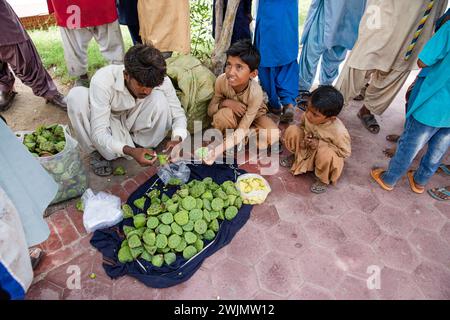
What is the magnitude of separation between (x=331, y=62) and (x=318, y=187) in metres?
2.14

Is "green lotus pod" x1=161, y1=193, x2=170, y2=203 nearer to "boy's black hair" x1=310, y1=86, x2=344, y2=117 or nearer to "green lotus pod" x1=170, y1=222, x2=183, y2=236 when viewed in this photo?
"green lotus pod" x1=170, y1=222, x2=183, y2=236

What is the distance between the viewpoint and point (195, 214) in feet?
8.96

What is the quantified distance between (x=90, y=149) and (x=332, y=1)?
3.44m

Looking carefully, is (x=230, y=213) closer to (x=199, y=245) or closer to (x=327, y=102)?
(x=199, y=245)

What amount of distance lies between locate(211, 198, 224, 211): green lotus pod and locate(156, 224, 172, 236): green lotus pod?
46 centimetres

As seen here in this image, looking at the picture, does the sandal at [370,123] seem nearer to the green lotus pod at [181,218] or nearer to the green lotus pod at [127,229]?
the green lotus pod at [181,218]

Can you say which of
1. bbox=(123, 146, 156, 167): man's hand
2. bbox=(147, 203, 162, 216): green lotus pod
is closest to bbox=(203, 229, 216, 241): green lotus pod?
bbox=(147, 203, 162, 216): green lotus pod

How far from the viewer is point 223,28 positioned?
3.73m

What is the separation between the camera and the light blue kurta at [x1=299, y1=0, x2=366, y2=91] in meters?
4.02

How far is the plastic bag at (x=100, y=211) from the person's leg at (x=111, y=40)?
214 centimetres

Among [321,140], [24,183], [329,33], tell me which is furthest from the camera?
[329,33]

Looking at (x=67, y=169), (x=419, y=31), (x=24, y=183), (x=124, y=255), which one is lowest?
(x=124, y=255)

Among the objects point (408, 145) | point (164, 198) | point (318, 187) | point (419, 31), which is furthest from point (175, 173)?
point (419, 31)
